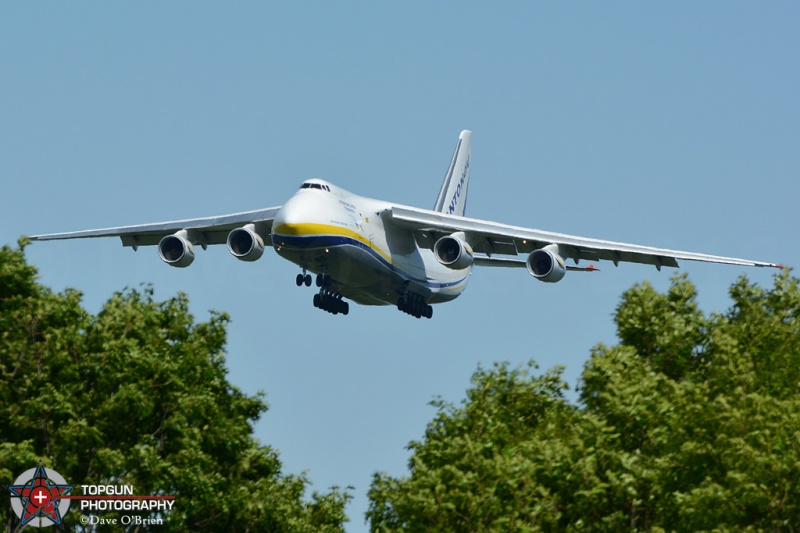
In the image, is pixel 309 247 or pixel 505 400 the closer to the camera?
pixel 505 400

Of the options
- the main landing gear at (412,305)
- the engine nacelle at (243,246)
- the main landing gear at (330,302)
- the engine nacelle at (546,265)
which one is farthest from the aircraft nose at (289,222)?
the main landing gear at (412,305)

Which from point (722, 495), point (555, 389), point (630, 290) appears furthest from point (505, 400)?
point (722, 495)

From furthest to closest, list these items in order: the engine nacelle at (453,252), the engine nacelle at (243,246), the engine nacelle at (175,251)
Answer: the engine nacelle at (175,251), the engine nacelle at (243,246), the engine nacelle at (453,252)

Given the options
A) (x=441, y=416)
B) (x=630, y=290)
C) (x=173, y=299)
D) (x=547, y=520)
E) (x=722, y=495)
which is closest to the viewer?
(x=722, y=495)

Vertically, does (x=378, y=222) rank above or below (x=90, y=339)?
above

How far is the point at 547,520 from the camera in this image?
70.9 feet

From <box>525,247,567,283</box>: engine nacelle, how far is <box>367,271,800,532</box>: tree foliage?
18.7 ft

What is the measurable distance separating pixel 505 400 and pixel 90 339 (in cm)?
897

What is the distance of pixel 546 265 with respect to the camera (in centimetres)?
3400

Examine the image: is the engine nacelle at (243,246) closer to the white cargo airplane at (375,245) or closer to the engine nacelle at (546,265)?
the white cargo airplane at (375,245)

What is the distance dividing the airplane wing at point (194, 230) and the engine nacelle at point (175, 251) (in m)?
1.56

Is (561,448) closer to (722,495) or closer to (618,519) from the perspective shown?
(618,519)

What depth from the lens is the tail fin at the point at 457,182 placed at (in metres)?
47.0

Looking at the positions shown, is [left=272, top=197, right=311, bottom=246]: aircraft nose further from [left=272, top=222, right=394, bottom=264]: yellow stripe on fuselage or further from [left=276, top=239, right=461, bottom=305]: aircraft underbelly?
[left=276, top=239, right=461, bottom=305]: aircraft underbelly
